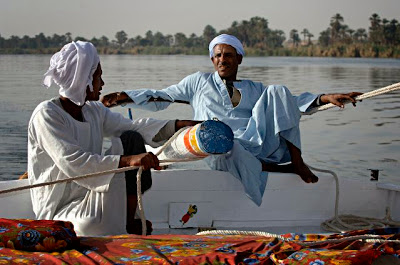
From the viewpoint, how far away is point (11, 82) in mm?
19750

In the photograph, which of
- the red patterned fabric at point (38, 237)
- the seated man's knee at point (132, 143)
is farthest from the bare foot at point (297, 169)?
the red patterned fabric at point (38, 237)

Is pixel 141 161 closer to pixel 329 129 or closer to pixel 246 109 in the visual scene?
pixel 246 109

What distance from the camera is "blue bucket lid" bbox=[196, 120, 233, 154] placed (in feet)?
9.87

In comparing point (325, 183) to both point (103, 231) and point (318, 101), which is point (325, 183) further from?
point (103, 231)

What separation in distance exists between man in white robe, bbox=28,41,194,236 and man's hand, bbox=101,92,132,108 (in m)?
0.69

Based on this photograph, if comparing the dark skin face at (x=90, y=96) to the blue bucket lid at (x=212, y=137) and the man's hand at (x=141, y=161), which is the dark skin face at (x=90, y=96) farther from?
the blue bucket lid at (x=212, y=137)

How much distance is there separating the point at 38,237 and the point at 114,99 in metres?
1.49

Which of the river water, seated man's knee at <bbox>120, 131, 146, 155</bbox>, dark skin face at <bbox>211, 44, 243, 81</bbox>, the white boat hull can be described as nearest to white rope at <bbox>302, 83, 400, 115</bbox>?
the white boat hull

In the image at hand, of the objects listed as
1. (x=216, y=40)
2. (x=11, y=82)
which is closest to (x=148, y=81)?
(x=11, y=82)

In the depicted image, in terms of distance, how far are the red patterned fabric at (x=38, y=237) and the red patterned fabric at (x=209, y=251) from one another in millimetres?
40

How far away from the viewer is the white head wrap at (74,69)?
292 centimetres

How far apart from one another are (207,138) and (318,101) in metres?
1.15

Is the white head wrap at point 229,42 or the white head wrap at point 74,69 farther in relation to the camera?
the white head wrap at point 229,42

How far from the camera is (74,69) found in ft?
9.61
